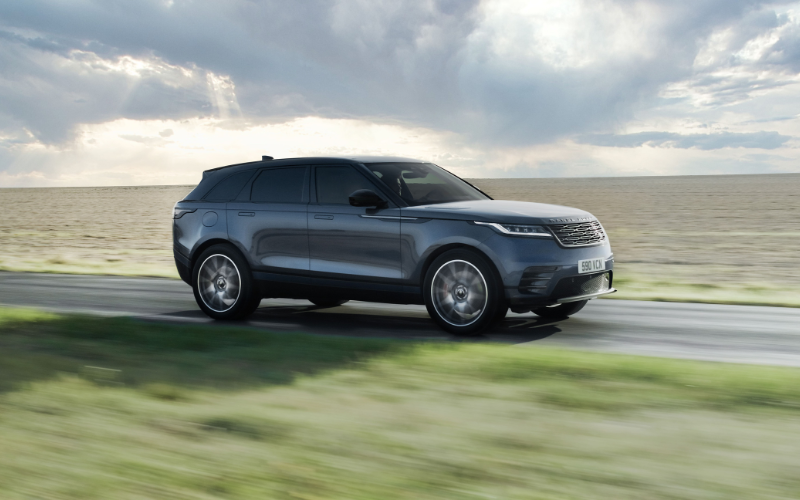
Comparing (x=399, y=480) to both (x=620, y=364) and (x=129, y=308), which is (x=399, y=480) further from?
(x=129, y=308)

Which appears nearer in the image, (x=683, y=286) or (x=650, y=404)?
(x=650, y=404)

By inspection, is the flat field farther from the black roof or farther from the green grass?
the black roof

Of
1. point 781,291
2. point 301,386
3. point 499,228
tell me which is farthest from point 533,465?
point 781,291

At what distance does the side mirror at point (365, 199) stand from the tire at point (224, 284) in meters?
1.87

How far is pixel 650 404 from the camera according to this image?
5.17 metres

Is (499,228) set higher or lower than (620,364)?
higher

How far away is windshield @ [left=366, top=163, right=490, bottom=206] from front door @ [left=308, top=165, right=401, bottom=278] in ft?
0.75

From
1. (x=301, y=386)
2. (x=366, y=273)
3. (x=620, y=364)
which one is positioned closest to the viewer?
(x=301, y=386)

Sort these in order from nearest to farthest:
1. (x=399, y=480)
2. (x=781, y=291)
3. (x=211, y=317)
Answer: (x=399, y=480) < (x=211, y=317) < (x=781, y=291)

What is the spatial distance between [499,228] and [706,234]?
2166cm

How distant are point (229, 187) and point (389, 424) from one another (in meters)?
5.65

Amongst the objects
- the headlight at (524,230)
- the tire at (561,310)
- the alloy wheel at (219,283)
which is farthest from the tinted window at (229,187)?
the tire at (561,310)

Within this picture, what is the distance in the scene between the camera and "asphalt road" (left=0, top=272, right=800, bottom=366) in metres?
7.70

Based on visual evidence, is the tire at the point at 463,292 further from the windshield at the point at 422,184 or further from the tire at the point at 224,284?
the tire at the point at 224,284
